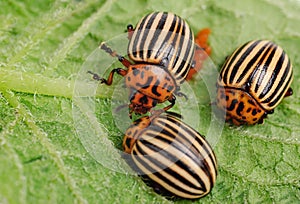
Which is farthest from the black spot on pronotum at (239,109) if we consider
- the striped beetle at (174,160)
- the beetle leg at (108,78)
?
the beetle leg at (108,78)

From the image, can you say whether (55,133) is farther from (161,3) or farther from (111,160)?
(161,3)

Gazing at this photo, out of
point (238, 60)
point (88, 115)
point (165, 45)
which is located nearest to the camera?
point (88, 115)

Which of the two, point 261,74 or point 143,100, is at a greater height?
point 261,74

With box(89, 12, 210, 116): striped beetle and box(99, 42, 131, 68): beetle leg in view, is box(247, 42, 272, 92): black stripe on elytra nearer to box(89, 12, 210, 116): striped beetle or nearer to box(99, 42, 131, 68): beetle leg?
box(89, 12, 210, 116): striped beetle

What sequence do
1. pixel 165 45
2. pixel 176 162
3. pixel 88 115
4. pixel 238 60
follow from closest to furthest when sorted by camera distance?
1. pixel 176 162
2. pixel 88 115
3. pixel 165 45
4. pixel 238 60

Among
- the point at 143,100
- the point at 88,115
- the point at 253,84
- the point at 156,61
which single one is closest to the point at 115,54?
the point at 156,61

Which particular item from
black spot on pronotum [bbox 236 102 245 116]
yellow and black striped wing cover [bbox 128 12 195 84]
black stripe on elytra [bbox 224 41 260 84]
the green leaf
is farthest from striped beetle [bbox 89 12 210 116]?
black spot on pronotum [bbox 236 102 245 116]

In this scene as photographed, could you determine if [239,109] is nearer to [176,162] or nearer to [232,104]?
[232,104]
